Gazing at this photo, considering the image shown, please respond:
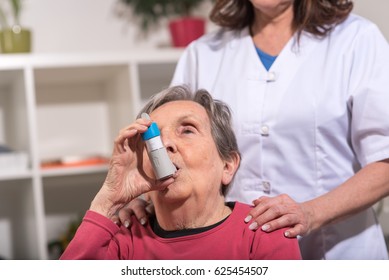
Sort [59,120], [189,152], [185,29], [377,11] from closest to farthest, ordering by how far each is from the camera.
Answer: [189,152]
[377,11]
[185,29]
[59,120]

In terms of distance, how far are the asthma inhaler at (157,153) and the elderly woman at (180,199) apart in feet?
0.05

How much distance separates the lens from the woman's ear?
3.94 feet

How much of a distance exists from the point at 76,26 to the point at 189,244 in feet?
6.28

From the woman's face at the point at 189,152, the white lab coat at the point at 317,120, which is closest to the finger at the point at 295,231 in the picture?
the woman's face at the point at 189,152

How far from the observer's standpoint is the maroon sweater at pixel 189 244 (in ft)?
3.46

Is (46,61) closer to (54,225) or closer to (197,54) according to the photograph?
(54,225)

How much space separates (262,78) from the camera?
4.59ft

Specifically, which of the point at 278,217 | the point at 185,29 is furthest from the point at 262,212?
the point at 185,29

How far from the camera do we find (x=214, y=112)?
1.21 metres

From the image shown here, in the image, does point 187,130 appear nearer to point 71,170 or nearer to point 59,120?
point 71,170

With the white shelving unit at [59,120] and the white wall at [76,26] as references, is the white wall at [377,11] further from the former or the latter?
the white wall at [76,26]

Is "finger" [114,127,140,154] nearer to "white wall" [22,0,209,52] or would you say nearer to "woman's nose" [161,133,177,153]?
"woman's nose" [161,133,177,153]

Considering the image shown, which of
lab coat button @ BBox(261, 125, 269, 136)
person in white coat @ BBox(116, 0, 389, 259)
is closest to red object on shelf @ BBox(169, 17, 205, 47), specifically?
person in white coat @ BBox(116, 0, 389, 259)

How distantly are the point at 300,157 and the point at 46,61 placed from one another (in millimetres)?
1334
